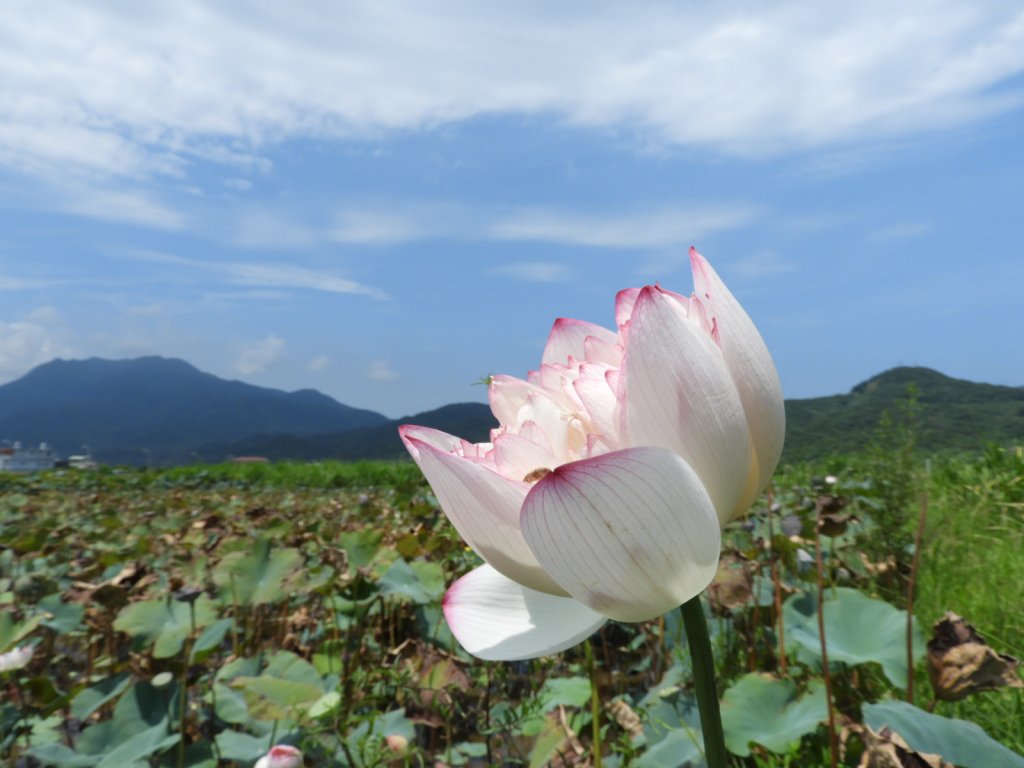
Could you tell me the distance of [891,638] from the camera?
4.17 feet

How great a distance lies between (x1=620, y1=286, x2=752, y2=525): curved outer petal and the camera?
486mm

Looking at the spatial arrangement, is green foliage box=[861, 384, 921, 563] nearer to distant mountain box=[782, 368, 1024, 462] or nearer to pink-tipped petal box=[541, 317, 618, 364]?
pink-tipped petal box=[541, 317, 618, 364]

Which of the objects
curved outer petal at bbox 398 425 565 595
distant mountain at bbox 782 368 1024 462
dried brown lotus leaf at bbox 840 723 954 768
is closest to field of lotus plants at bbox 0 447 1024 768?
dried brown lotus leaf at bbox 840 723 954 768

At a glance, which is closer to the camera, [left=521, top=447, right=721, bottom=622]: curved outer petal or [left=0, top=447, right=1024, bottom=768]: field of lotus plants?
[left=521, top=447, right=721, bottom=622]: curved outer petal

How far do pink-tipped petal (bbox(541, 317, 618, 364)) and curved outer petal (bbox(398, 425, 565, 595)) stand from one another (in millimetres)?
200

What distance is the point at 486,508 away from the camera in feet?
1.71

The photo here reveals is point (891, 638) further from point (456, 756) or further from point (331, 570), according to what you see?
point (331, 570)

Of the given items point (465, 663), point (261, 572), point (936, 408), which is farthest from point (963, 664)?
point (936, 408)

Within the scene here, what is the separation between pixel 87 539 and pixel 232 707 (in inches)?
111

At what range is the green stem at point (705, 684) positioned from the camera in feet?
1.57

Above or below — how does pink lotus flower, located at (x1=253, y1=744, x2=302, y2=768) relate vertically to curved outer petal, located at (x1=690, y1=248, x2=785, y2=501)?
below

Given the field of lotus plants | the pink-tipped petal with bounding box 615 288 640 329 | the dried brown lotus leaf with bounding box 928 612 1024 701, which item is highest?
the pink-tipped petal with bounding box 615 288 640 329

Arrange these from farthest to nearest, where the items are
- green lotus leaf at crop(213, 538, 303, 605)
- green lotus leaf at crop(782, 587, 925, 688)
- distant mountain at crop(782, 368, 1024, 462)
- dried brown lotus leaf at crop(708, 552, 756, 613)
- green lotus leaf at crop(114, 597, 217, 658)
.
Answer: distant mountain at crop(782, 368, 1024, 462), green lotus leaf at crop(213, 538, 303, 605), green lotus leaf at crop(114, 597, 217, 658), dried brown lotus leaf at crop(708, 552, 756, 613), green lotus leaf at crop(782, 587, 925, 688)

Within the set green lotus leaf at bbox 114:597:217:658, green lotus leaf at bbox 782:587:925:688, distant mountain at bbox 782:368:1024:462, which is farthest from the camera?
distant mountain at bbox 782:368:1024:462
